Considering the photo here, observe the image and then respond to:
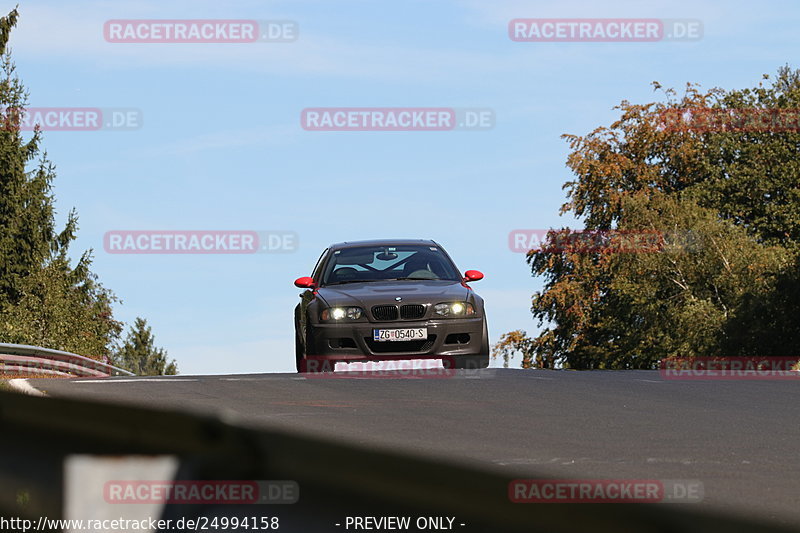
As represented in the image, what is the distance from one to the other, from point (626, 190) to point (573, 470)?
46992mm

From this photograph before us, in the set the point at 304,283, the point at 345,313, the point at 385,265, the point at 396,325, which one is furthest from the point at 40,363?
the point at 396,325

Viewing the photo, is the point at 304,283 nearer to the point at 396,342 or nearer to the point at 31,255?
the point at 396,342

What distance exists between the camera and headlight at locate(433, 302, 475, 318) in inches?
663

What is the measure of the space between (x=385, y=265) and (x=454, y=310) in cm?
175

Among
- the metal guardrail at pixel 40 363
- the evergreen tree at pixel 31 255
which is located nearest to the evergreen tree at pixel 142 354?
the evergreen tree at pixel 31 255

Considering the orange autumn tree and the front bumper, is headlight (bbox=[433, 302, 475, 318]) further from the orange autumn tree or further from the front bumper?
the orange autumn tree

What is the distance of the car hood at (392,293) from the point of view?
16.8 metres

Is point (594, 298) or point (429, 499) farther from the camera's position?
point (594, 298)

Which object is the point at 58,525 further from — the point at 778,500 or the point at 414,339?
the point at 414,339

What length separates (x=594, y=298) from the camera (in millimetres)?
51750

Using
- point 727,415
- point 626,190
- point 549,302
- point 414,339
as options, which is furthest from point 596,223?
point 727,415

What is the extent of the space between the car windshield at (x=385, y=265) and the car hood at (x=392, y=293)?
317 mm

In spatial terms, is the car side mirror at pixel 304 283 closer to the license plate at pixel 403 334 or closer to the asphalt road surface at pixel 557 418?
the asphalt road surface at pixel 557 418

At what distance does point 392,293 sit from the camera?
17031 millimetres
